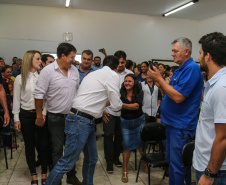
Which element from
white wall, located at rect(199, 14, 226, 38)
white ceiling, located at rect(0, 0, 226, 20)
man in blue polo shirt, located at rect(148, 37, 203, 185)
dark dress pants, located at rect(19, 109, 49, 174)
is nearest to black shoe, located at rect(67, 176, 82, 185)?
dark dress pants, located at rect(19, 109, 49, 174)

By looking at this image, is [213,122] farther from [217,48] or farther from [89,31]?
[89,31]

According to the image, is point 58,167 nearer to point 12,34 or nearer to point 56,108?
point 56,108

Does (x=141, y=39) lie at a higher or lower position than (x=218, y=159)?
higher

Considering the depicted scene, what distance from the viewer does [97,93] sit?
215 centimetres

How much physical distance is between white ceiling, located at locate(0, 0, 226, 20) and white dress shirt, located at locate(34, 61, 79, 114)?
5812mm

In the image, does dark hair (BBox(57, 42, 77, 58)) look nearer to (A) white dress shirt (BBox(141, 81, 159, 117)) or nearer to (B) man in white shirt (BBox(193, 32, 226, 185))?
(B) man in white shirt (BBox(193, 32, 226, 185))

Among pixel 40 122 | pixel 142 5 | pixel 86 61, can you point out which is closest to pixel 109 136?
pixel 40 122

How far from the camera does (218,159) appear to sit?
3.78 ft

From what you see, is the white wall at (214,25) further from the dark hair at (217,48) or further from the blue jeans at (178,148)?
the dark hair at (217,48)

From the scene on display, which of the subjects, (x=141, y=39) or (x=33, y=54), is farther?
(x=141, y=39)

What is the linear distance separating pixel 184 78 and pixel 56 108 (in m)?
1.38

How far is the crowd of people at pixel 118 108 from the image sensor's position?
4.03ft

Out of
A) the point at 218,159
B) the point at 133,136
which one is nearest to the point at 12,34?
the point at 133,136

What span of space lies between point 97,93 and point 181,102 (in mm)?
799
